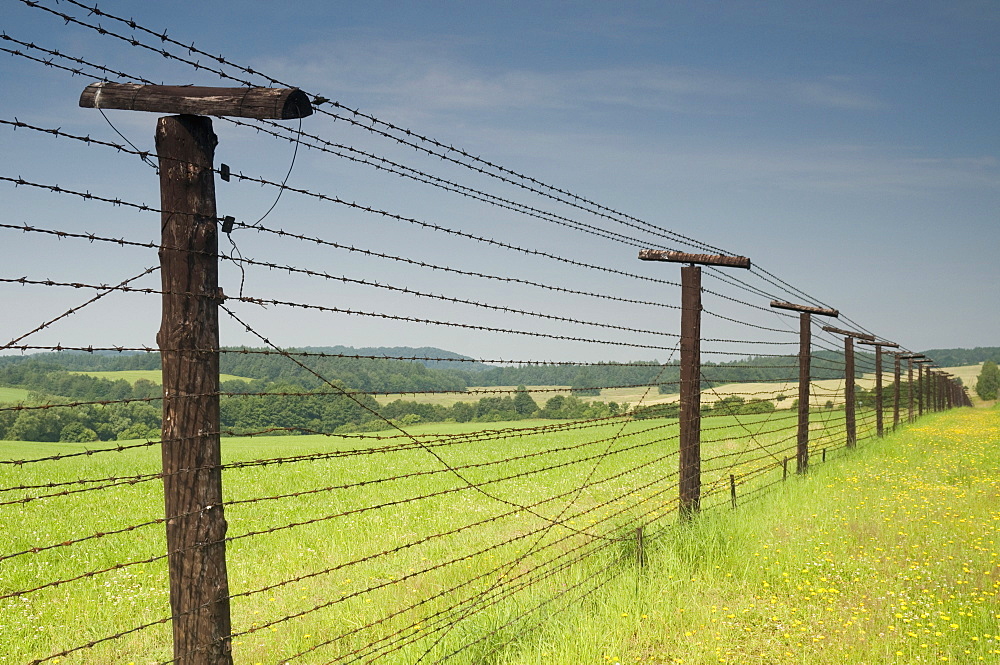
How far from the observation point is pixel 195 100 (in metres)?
3.13

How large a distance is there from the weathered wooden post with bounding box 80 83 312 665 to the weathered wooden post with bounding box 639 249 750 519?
5558 millimetres

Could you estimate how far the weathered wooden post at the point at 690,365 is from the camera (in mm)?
7734

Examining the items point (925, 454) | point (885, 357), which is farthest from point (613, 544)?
point (885, 357)

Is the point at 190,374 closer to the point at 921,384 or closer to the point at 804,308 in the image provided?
the point at 804,308

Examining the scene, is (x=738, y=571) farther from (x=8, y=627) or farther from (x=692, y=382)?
(x=8, y=627)

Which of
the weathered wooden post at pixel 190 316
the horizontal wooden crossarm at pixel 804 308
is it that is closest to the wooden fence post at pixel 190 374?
the weathered wooden post at pixel 190 316

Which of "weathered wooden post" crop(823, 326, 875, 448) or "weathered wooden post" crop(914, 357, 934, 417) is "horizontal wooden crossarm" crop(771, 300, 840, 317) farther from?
"weathered wooden post" crop(914, 357, 934, 417)

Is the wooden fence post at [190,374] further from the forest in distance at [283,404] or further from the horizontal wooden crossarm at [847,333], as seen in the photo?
the forest in distance at [283,404]

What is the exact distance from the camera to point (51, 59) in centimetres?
298

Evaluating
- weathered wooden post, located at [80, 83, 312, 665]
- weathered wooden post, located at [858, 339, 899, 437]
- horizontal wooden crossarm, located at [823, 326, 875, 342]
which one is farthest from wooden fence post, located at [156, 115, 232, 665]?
weathered wooden post, located at [858, 339, 899, 437]

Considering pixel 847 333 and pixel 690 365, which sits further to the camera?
pixel 847 333

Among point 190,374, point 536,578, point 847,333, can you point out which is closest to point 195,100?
point 190,374

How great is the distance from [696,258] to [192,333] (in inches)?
240

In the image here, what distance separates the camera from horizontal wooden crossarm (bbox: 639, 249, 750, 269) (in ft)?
26.0
